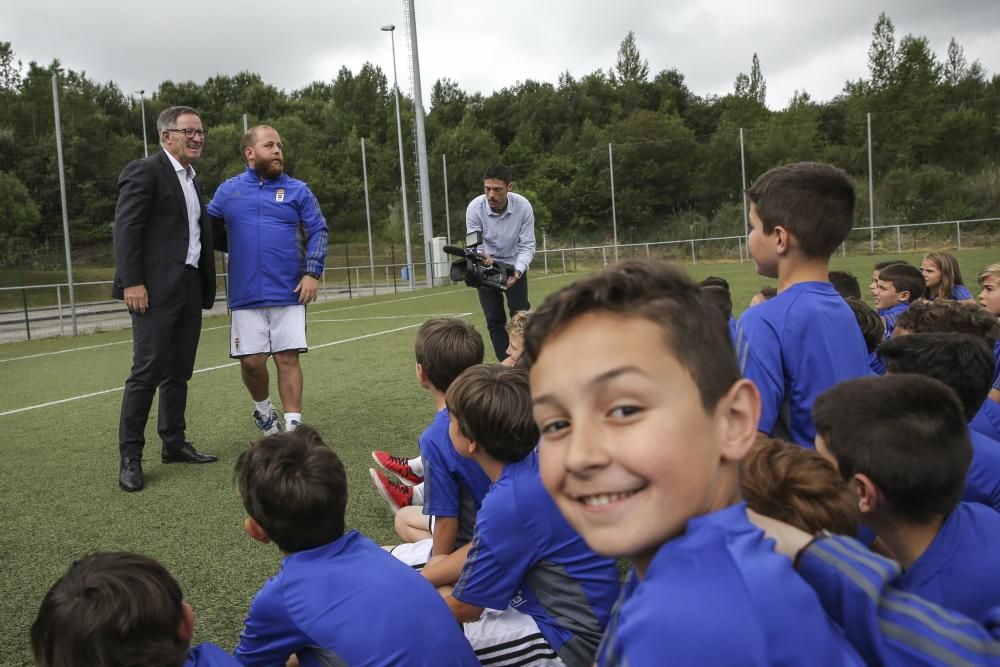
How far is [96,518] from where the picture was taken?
3928mm

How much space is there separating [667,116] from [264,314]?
54.9 metres

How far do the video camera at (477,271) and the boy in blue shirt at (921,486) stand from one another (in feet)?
16.8

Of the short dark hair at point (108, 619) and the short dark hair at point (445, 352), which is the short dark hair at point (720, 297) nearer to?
the short dark hair at point (445, 352)

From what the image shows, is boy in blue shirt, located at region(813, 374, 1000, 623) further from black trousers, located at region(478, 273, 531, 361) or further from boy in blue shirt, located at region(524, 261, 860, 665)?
black trousers, located at region(478, 273, 531, 361)

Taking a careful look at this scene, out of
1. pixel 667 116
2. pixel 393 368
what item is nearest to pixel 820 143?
pixel 667 116

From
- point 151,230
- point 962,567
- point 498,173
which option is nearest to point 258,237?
point 151,230

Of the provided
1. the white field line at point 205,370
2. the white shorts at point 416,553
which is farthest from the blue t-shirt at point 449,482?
the white field line at point 205,370

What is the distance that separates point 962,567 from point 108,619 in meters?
1.59

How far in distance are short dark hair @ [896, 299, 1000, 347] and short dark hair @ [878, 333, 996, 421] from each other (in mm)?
918

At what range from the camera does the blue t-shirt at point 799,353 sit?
2.47m

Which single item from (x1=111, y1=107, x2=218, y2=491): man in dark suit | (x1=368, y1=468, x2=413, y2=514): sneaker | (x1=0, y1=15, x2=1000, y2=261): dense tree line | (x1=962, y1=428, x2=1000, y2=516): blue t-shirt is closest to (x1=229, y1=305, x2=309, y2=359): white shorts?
(x1=111, y1=107, x2=218, y2=491): man in dark suit

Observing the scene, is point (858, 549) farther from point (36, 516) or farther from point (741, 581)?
point (36, 516)

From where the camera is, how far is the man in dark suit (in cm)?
449

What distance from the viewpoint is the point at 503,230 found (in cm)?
765
